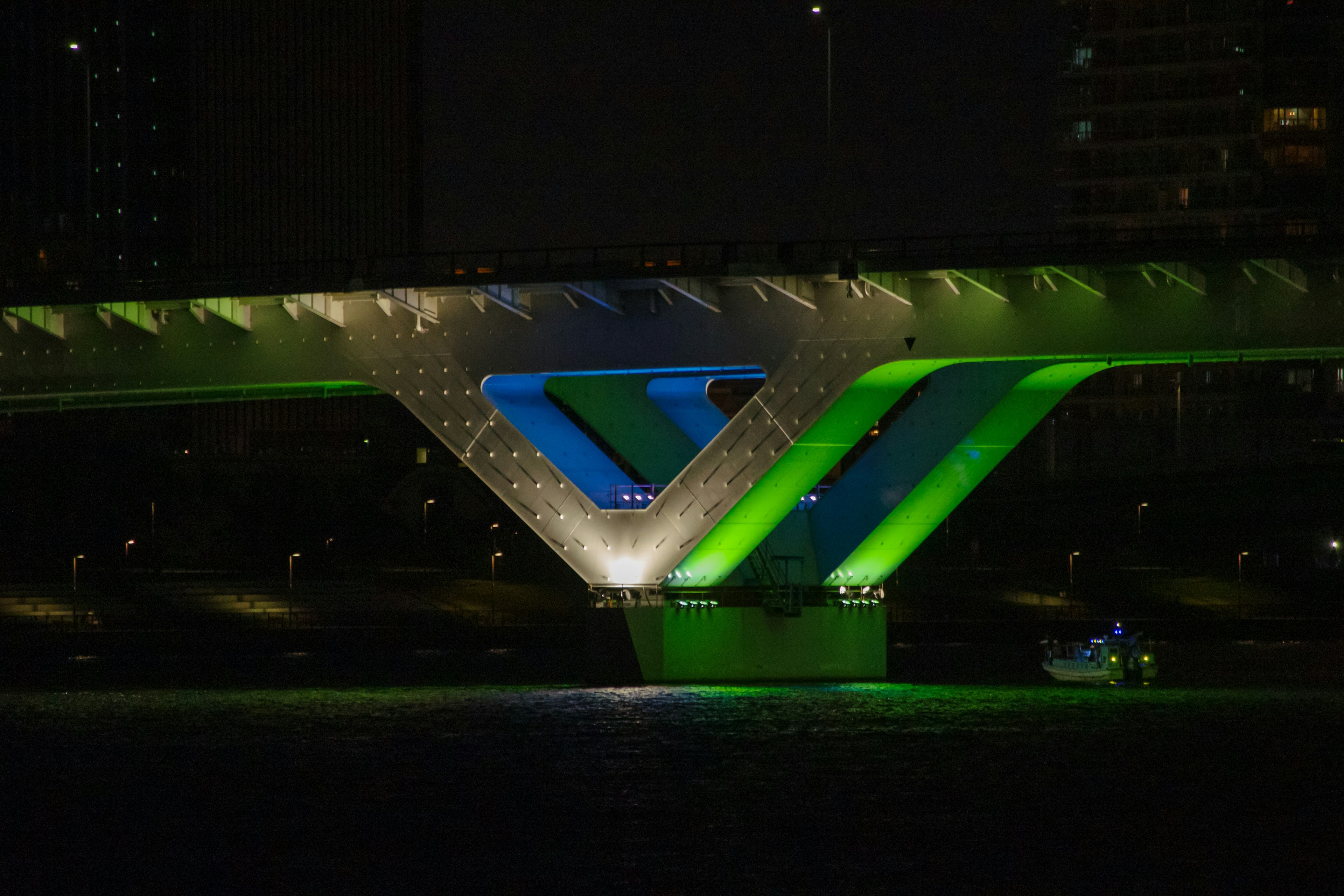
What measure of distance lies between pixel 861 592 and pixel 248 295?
1926cm

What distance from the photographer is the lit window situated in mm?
160625

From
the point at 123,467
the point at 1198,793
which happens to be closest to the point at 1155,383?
the point at 123,467

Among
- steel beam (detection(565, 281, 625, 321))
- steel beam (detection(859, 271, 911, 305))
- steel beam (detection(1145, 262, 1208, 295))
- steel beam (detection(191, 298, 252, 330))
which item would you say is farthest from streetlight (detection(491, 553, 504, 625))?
steel beam (detection(1145, 262, 1208, 295))

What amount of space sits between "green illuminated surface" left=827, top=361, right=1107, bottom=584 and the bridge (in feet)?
0.26

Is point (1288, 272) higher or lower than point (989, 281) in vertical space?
lower

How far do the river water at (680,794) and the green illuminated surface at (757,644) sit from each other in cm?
78

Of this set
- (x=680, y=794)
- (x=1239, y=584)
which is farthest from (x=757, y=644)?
(x=1239, y=584)

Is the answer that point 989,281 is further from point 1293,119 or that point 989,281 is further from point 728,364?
point 1293,119

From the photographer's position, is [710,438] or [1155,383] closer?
[710,438]

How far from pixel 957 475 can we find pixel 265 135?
147 meters

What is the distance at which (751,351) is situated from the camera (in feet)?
176

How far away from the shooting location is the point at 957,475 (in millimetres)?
55594

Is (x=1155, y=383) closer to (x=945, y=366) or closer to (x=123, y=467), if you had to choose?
(x=123, y=467)

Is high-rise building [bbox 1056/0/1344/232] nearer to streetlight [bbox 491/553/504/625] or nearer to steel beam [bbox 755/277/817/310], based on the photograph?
streetlight [bbox 491/553/504/625]
